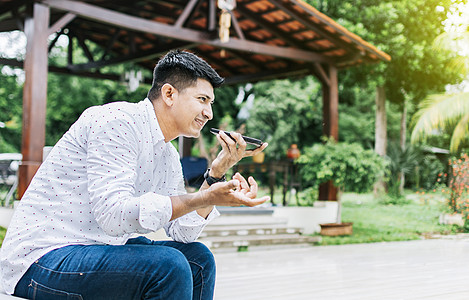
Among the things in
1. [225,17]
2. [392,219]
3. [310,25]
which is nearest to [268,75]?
[310,25]

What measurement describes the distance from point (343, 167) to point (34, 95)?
12.1 ft

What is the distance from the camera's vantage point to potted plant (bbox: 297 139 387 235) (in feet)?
21.7

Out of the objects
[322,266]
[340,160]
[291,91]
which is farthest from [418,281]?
[291,91]

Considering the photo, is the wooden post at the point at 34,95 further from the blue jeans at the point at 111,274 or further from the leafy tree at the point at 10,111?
the leafy tree at the point at 10,111

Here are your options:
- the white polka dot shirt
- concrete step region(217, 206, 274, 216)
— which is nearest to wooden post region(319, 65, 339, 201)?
concrete step region(217, 206, 274, 216)

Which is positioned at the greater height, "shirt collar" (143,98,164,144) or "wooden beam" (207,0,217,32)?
"wooden beam" (207,0,217,32)

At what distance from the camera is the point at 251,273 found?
3945mm

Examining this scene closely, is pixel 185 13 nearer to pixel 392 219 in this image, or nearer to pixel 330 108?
pixel 330 108

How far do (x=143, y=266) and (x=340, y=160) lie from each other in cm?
562

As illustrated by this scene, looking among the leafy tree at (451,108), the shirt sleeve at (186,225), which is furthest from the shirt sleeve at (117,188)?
the leafy tree at (451,108)

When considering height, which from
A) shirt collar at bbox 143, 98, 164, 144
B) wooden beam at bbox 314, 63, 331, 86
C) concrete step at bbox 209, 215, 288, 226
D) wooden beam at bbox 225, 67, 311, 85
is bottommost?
concrete step at bbox 209, 215, 288, 226

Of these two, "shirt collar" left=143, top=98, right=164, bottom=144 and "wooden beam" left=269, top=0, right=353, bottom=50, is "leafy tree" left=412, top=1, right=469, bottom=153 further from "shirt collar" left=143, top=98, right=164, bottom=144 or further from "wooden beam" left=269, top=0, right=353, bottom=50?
"shirt collar" left=143, top=98, right=164, bottom=144

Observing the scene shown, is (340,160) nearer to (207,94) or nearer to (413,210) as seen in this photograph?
(413,210)

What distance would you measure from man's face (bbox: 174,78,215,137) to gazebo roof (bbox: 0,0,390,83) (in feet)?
13.7
